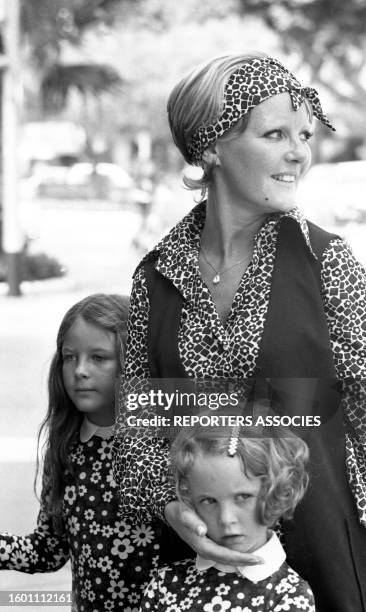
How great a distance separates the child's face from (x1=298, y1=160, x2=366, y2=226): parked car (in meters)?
22.2

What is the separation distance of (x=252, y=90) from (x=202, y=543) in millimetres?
891

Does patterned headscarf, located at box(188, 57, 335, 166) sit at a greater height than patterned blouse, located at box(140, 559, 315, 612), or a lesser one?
greater

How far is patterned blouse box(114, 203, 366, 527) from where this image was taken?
2502mm

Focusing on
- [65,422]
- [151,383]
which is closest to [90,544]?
[65,422]

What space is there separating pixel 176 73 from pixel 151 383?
130 feet

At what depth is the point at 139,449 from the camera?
2.59 meters

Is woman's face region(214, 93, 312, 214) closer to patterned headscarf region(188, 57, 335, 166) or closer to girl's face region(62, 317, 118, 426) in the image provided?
patterned headscarf region(188, 57, 335, 166)

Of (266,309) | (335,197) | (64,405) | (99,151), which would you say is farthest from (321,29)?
(266,309)

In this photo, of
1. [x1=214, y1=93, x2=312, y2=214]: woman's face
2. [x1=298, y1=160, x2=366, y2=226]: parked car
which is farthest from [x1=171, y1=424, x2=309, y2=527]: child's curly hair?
[x1=298, y1=160, x2=366, y2=226]: parked car

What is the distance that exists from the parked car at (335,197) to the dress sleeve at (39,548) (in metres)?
21.5

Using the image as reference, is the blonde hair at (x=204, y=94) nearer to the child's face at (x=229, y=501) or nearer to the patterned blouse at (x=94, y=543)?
the child's face at (x=229, y=501)

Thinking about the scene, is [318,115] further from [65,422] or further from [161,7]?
[161,7]

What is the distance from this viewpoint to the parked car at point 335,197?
83.5ft

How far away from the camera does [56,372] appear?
3162 millimetres
